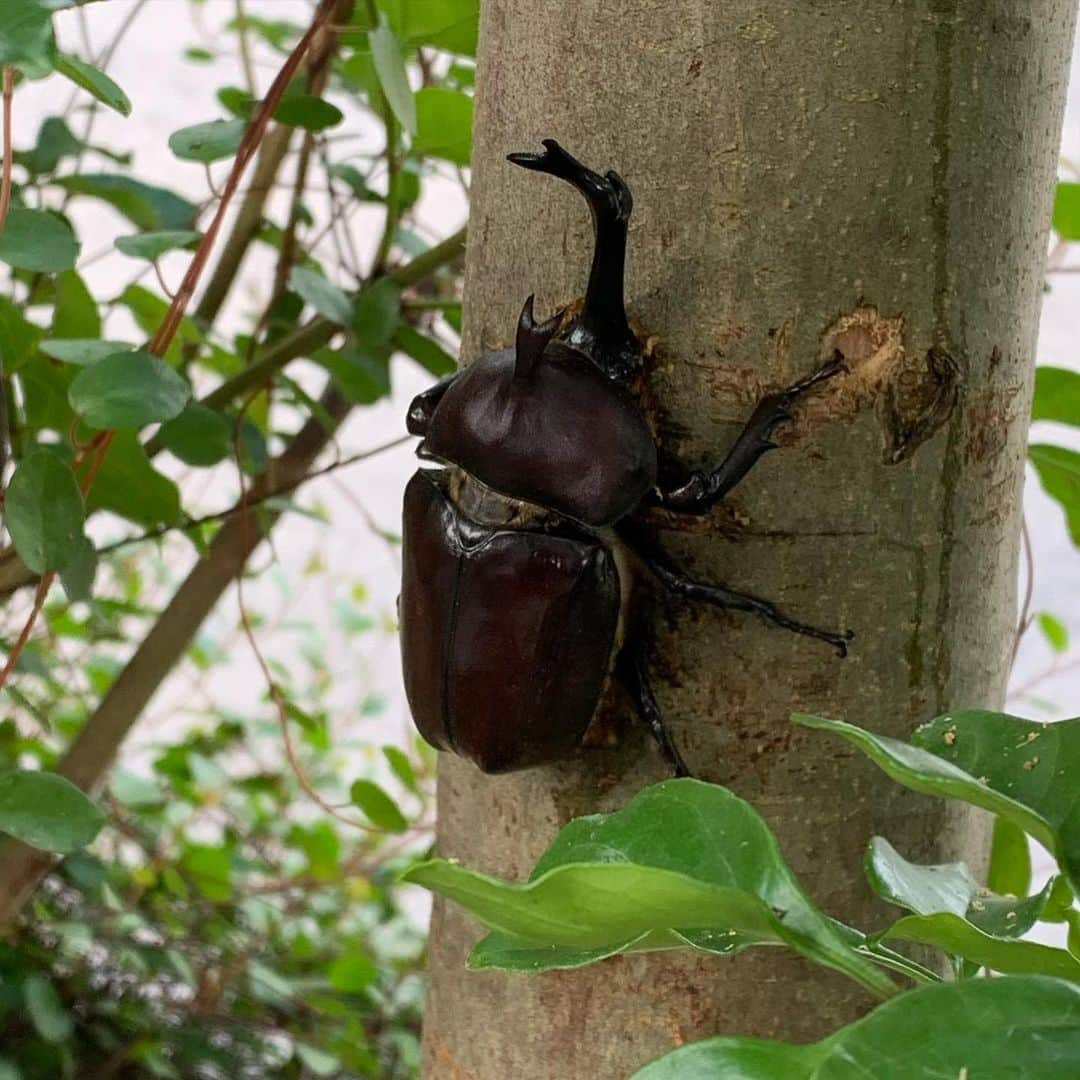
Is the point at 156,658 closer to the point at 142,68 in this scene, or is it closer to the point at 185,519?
the point at 185,519

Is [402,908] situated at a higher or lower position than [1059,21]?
lower

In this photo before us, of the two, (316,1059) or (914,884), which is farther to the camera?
(316,1059)

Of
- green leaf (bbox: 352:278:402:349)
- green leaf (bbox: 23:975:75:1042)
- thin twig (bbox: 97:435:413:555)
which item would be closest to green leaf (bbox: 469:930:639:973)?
thin twig (bbox: 97:435:413:555)

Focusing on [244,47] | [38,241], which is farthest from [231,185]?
[244,47]

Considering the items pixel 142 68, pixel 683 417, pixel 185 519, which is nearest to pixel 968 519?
pixel 683 417

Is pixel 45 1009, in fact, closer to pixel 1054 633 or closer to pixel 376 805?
pixel 376 805
